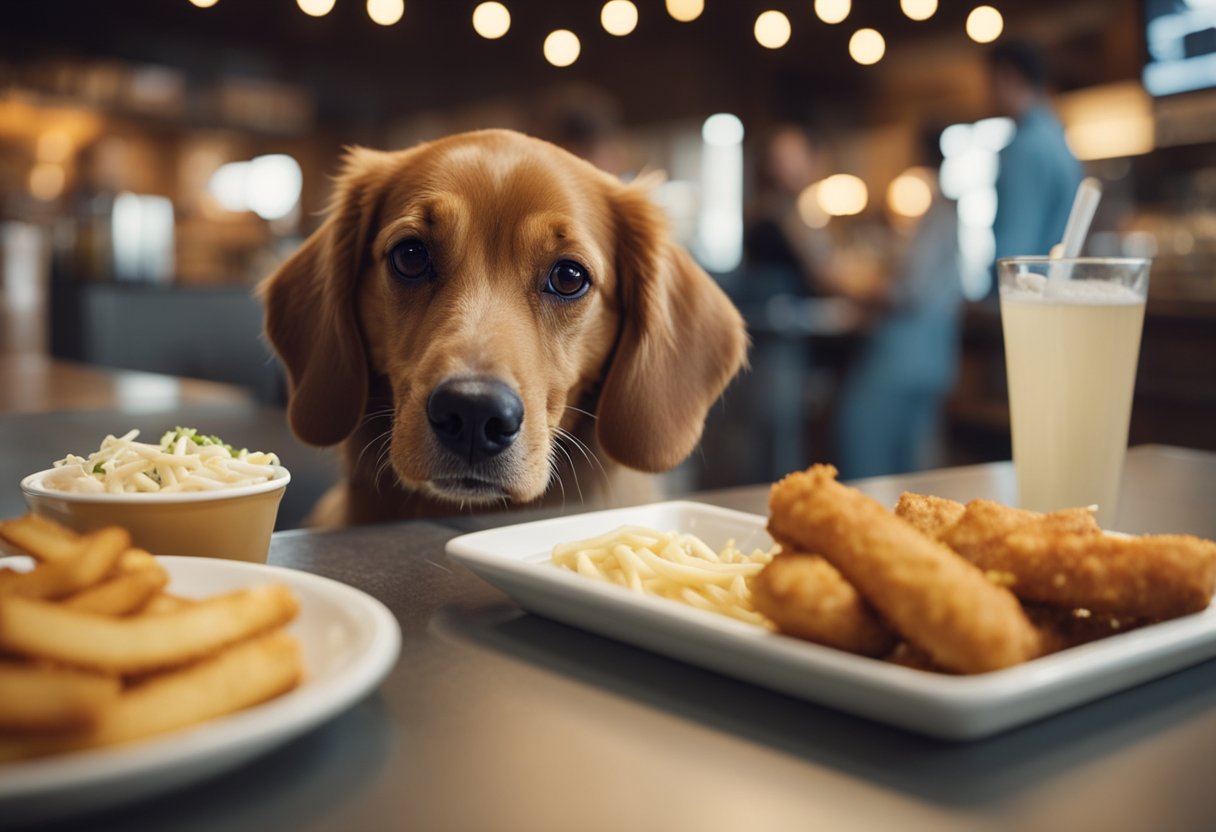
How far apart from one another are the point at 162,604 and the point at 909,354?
5152 mm

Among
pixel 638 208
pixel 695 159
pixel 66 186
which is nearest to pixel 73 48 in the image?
pixel 66 186

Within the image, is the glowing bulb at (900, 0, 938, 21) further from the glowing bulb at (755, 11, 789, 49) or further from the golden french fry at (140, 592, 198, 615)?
the golden french fry at (140, 592, 198, 615)

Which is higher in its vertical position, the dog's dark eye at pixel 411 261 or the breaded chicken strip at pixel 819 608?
the dog's dark eye at pixel 411 261

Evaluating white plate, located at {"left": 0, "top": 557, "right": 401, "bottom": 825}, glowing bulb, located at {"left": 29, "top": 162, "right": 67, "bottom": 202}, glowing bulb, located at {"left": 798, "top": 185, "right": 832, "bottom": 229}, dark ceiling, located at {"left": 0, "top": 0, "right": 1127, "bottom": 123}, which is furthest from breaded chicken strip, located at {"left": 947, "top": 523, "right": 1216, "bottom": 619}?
glowing bulb, located at {"left": 29, "top": 162, "right": 67, "bottom": 202}

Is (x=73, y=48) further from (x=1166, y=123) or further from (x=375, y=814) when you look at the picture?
(x=375, y=814)

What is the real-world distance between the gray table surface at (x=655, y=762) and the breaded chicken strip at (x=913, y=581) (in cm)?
6

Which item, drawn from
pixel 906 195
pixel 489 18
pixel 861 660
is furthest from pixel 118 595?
pixel 906 195

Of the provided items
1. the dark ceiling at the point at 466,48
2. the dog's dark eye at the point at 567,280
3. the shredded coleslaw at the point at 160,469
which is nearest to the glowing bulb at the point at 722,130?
the dark ceiling at the point at 466,48

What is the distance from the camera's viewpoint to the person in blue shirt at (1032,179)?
15.8 feet

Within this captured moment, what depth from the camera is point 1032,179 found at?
482cm

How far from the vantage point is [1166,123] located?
776 centimetres

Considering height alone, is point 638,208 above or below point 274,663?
above

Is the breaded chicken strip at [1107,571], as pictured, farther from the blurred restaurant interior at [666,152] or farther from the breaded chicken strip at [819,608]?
the blurred restaurant interior at [666,152]

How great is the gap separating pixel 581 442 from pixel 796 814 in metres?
1.21
